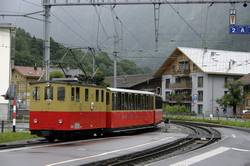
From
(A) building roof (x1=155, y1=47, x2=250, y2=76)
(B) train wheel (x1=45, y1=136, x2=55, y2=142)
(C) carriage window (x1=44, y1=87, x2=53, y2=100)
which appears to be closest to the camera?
(C) carriage window (x1=44, y1=87, x2=53, y2=100)

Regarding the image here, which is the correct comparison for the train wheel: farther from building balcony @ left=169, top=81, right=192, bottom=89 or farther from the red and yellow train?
building balcony @ left=169, top=81, right=192, bottom=89

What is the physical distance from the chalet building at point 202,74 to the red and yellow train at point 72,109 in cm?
5524

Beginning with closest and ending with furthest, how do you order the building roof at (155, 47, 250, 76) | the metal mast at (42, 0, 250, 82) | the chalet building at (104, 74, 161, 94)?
the metal mast at (42, 0, 250, 82)
the building roof at (155, 47, 250, 76)
the chalet building at (104, 74, 161, 94)

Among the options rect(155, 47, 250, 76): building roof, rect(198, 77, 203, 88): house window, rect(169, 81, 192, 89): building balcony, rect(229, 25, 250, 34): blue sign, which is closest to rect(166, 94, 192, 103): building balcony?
rect(169, 81, 192, 89): building balcony

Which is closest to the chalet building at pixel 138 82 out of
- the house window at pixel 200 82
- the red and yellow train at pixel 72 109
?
the house window at pixel 200 82

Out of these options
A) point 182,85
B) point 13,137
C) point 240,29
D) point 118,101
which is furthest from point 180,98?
point 13,137

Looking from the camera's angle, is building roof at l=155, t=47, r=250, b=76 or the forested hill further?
building roof at l=155, t=47, r=250, b=76

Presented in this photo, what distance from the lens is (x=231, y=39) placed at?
69.4m

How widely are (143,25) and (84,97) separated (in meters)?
25.8

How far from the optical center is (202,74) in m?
86.3

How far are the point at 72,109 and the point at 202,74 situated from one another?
212 feet

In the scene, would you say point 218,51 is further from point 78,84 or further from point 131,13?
point 78,84

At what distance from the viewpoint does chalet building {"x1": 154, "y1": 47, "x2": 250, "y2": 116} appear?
85.2m

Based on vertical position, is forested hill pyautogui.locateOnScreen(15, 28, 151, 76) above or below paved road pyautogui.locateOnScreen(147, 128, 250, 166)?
above
